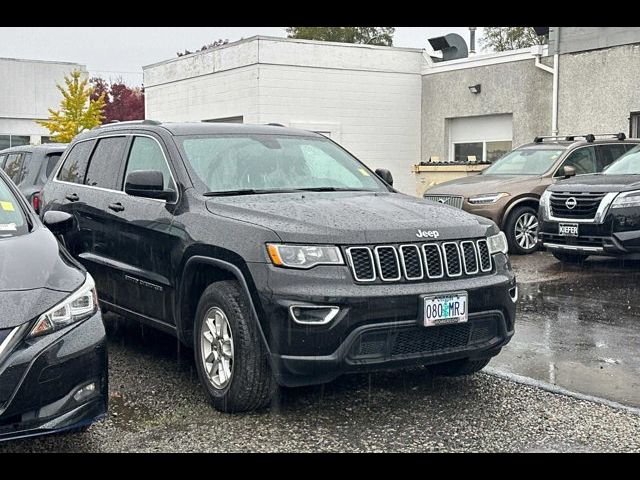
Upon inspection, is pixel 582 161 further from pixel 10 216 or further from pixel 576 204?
pixel 10 216

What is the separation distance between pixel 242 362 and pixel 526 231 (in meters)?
8.69

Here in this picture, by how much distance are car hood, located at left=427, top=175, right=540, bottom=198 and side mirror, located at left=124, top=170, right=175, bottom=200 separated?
7874 mm

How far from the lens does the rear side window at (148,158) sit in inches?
231

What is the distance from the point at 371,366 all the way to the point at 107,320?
151 inches

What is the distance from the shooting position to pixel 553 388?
5.57m

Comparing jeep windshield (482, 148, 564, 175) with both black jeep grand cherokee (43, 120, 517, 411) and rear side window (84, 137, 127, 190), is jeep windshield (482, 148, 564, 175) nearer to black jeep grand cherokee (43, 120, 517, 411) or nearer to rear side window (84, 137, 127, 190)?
black jeep grand cherokee (43, 120, 517, 411)

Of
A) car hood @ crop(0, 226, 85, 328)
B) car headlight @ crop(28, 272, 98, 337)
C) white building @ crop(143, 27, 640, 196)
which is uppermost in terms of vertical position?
white building @ crop(143, 27, 640, 196)

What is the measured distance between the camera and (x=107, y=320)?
25.6ft

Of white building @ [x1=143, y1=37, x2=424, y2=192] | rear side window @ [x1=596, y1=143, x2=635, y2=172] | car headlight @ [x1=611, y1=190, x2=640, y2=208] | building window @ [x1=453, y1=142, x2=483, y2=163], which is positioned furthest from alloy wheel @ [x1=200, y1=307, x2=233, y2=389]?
building window @ [x1=453, y1=142, x2=483, y2=163]

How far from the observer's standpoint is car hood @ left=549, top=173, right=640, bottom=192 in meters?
10.4

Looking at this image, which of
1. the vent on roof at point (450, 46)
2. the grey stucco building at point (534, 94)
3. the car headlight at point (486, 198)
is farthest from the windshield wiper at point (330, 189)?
the vent on roof at point (450, 46)

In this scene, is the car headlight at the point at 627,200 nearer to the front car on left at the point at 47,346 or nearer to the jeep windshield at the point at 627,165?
the jeep windshield at the point at 627,165
